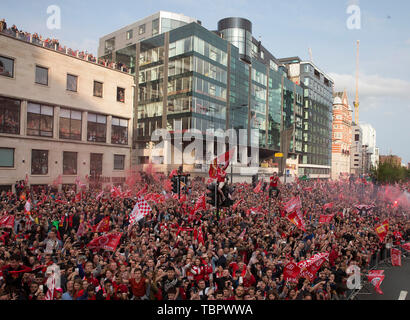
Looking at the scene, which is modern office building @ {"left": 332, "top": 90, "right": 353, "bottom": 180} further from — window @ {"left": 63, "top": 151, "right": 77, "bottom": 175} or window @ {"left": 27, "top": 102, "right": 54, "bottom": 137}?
window @ {"left": 27, "top": 102, "right": 54, "bottom": 137}

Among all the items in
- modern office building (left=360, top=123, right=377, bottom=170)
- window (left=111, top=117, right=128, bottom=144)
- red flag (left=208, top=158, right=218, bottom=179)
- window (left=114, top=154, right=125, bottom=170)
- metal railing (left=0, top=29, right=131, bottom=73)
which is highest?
modern office building (left=360, top=123, right=377, bottom=170)

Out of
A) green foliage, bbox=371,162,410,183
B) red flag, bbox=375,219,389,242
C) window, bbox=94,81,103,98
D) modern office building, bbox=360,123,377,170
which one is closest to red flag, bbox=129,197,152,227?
red flag, bbox=375,219,389,242

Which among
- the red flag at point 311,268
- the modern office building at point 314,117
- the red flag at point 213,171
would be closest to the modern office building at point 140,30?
the modern office building at point 314,117

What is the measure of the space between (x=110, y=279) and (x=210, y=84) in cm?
4952

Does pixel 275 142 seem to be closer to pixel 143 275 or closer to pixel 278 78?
pixel 278 78

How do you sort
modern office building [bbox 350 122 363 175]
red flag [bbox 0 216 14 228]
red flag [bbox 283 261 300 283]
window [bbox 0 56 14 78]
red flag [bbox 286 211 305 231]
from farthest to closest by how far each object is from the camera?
modern office building [bbox 350 122 363 175] → window [bbox 0 56 14 78] → red flag [bbox 286 211 305 231] → red flag [bbox 0 216 14 228] → red flag [bbox 283 261 300 283]

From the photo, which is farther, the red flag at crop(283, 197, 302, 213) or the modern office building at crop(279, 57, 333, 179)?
the modern office building at crop(279, 57, 333, 179)

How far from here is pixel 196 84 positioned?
168 ft

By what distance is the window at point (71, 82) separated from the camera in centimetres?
3444

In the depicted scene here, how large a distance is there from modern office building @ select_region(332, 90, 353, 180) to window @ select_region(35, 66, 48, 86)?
343 feet

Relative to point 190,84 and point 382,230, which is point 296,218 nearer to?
point 382,230

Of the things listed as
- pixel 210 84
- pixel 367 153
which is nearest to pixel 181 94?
pixel 210 84

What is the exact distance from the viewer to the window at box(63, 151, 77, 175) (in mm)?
33969

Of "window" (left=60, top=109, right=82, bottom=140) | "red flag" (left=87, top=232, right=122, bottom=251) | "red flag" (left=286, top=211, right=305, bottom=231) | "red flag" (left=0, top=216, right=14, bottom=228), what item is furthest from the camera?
"window" (left=60, top=109, right=82, bottom=140)
